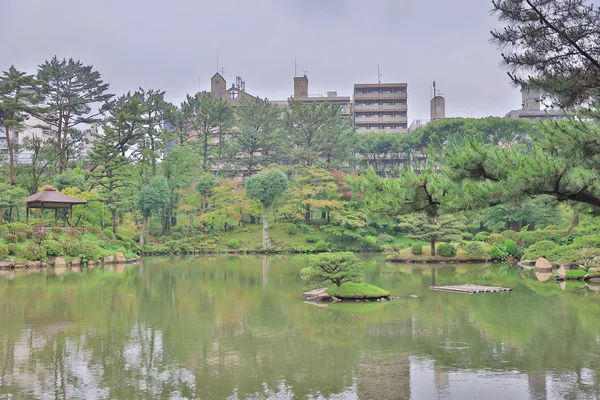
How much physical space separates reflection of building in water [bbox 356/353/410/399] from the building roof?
22043mm

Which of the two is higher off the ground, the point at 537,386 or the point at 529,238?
the point at 529,238

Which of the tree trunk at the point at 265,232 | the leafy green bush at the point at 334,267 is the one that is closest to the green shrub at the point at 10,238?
the tree trunk at the point at 265,232

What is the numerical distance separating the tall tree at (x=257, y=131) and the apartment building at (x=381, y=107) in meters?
22.0

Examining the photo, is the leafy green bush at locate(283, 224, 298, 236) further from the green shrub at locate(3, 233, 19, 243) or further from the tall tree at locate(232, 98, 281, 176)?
the green shrub at locate(3, 233, 19, 243)

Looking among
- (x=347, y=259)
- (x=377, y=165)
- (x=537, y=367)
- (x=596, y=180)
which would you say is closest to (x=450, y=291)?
(x=347, y=259)

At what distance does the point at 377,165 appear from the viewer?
157 ft

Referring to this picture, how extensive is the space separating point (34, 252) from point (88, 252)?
2.30 metres

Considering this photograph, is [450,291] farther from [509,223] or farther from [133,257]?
[509,223]

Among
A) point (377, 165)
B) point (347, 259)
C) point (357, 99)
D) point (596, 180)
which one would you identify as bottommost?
point (347, 259)

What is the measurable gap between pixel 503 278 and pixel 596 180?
13.5 meters

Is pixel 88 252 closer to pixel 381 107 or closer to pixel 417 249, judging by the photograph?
pixel 417 249

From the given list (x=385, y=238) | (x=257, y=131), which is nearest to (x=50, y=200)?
(x=257, y=131)

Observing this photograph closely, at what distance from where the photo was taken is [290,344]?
8.88 metres

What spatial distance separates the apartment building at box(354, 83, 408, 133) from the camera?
200 ft
